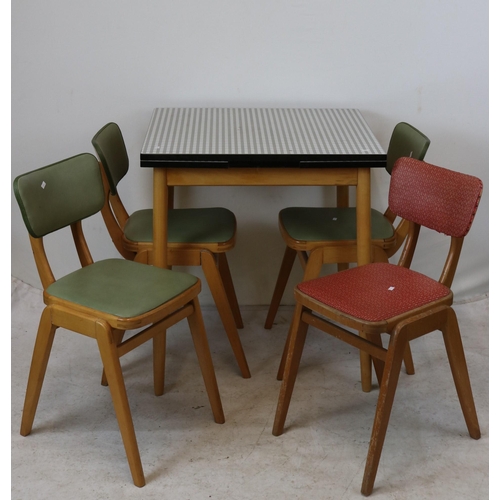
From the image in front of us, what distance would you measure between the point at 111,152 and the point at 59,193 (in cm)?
36

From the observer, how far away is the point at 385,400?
2043 millimetres

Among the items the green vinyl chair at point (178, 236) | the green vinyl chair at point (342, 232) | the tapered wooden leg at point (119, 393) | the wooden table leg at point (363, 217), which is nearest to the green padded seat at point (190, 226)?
the green vinyl chair at point (178, 236)

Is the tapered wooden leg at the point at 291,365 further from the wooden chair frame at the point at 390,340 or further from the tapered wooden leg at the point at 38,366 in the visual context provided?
the tapered wooden leg at the point at 38,366

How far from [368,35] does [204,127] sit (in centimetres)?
81

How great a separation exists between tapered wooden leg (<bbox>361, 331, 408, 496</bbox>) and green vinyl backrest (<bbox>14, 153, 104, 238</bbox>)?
3.53 feet

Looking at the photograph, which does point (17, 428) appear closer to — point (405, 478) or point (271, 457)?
point (271, 457)

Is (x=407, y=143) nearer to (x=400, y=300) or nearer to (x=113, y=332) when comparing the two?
(x=400, y=300)

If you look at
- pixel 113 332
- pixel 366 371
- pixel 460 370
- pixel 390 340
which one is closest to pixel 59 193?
pixel 113 332

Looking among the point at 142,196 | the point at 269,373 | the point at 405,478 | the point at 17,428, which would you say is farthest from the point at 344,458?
the point at 142,196

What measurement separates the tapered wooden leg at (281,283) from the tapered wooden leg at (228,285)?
12cm

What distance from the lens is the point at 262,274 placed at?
129 inches

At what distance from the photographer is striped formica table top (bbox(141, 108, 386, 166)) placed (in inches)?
94.0

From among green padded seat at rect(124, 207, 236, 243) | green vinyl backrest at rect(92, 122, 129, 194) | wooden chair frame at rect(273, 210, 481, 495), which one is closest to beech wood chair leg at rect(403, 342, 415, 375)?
wooden chair frame at rect(273, 210, 481, 495)

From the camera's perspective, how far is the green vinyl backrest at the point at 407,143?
2.53m
